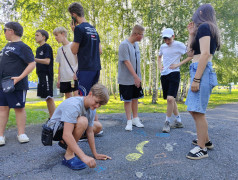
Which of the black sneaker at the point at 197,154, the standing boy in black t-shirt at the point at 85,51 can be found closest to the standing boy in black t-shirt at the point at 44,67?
the standing boy in black t-shirt at the point at 85,51

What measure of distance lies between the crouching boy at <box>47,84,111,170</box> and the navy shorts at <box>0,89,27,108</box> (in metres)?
1.48

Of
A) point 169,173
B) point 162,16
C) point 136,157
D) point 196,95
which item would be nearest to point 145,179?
point 169,173

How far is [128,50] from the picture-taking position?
4.32 metres

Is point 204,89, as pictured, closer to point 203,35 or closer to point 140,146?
point 203,35

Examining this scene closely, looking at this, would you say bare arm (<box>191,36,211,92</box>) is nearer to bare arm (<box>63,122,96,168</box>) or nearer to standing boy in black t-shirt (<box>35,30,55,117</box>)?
bare arm (<box>63,122,96,168</box>)

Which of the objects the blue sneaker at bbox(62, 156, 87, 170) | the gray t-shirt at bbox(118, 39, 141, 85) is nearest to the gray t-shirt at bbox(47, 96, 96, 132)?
the blue sneaker at bbox(62, 156, 87, 170)

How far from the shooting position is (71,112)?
2.43m

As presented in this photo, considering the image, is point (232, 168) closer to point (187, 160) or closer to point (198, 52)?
point (187, 160)

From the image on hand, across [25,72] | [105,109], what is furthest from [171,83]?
[105,109]

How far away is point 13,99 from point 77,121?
193 cm

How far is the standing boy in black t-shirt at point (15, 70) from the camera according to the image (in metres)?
3.71

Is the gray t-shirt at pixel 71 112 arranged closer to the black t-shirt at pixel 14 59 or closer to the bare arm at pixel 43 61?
the black t-shirt at pixel 14 59

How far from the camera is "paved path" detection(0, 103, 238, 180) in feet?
7.90

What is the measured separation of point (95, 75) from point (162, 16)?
10.4m
